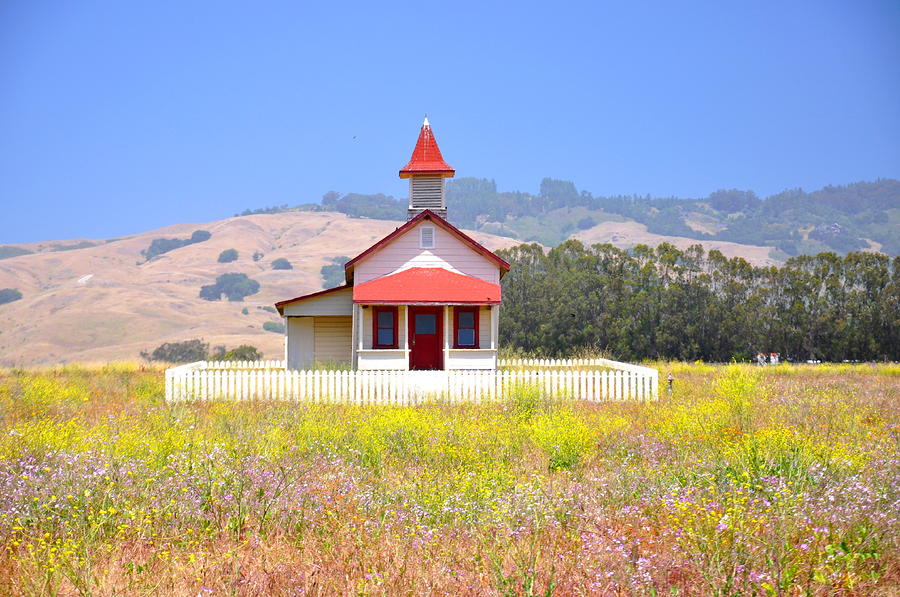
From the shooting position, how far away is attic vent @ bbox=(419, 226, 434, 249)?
25156 millimetres

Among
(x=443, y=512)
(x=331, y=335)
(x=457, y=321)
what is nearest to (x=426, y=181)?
(x=457, y=321)

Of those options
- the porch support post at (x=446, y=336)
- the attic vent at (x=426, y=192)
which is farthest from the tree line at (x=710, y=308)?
the porch support post at (x=446, y=336)

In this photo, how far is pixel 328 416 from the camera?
13.6 meters

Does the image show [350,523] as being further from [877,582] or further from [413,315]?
[413,315]

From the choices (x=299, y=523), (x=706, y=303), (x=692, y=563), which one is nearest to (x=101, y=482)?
(x=299, y=523)

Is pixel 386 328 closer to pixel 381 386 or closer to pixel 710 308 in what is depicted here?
pixel 381 386

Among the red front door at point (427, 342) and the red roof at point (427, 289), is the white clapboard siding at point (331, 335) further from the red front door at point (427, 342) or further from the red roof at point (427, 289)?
the red roof at point (427, 289)

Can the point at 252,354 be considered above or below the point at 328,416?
below

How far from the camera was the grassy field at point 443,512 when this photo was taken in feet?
18.6

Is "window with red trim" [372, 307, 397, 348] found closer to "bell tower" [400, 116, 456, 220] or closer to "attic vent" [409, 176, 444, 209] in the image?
"bell tower" [400, 116, 456, 220]

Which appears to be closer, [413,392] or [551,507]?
[551,507]

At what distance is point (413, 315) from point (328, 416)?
38.1 ft

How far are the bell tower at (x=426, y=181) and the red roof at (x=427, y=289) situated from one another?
295 centimetres

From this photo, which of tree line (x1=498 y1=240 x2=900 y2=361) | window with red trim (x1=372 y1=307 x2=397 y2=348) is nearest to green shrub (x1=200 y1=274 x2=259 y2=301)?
tree line (x1=498 y1=240 x2=900 y2=361)
